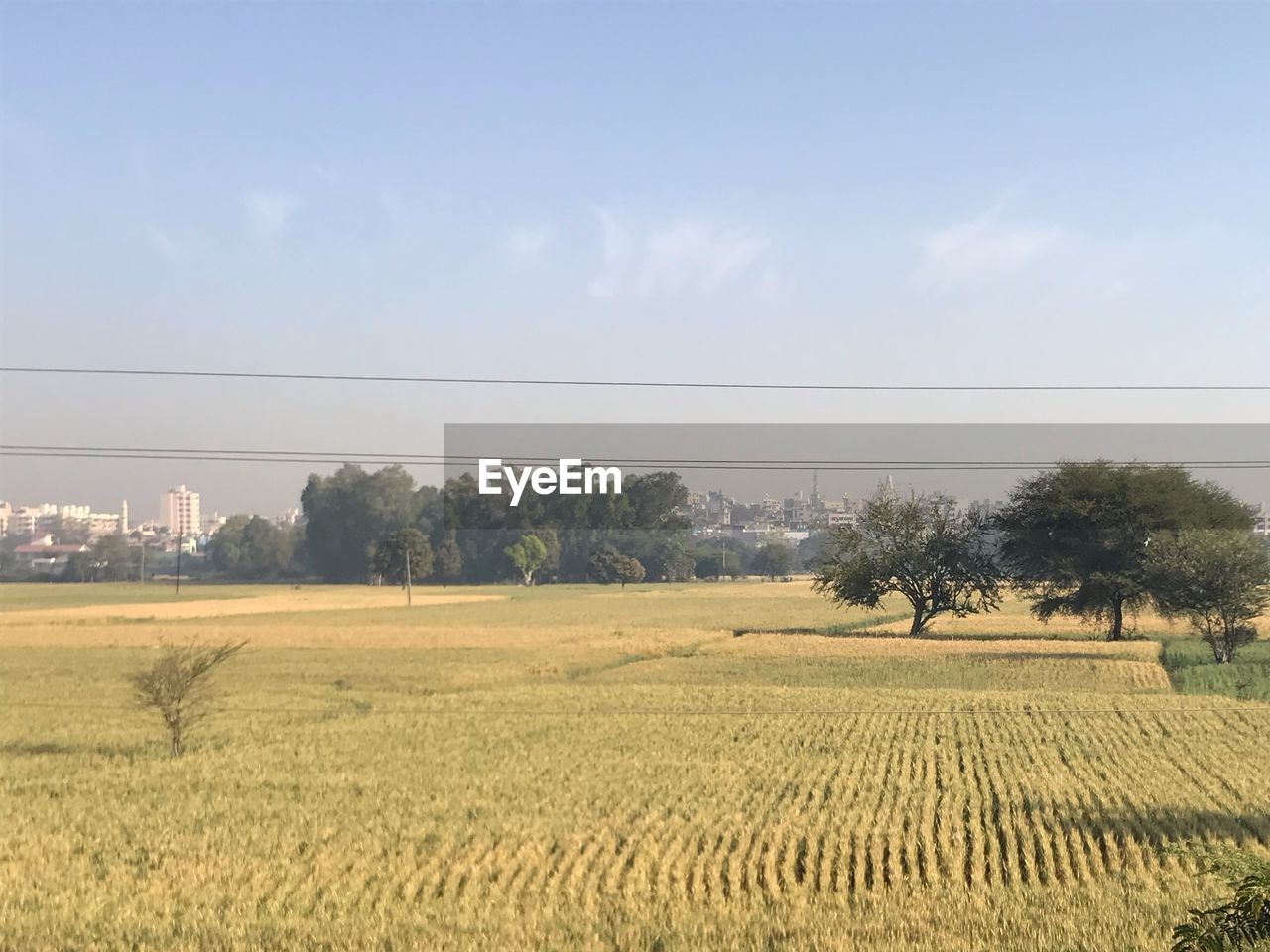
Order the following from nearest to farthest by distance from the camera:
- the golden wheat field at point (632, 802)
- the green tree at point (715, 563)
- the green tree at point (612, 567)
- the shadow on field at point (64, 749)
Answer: the golden wheat field at point (632, 802)
the shadow on field at point (64, 749)
the green tree at point (612, 567)
the green tree at point (715, 563)

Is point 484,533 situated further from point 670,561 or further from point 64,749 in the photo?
point 64,749

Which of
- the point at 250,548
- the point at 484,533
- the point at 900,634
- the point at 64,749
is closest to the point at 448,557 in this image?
the point at 484,533

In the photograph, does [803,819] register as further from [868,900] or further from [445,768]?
[445,768]

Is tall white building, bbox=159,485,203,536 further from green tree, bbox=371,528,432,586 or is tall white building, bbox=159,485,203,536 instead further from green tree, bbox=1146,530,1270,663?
green tree, bbox=1146,530,1270,663

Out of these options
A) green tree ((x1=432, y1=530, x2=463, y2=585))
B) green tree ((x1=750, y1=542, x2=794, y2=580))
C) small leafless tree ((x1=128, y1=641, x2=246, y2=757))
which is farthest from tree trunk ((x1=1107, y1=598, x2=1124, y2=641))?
small leafless tree ((x1=128, y1=641, x2=246, y2=757))

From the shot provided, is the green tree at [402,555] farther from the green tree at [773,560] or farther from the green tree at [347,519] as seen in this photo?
the green tree at [773,560]

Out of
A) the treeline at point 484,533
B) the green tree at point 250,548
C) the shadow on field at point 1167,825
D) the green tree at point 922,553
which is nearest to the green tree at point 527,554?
the treeline at point 484,533

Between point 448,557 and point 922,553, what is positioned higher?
point 448,557

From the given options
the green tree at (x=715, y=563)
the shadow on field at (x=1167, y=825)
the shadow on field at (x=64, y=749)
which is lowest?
the shadow on field at (x=64, y=749)
